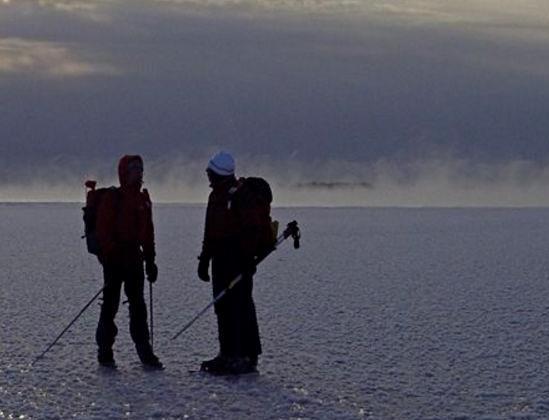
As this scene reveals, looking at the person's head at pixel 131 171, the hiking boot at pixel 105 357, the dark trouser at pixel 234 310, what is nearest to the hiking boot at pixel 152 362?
the hiking boot at pixel 105 357

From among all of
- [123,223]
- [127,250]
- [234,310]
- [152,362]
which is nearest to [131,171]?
[123,223]

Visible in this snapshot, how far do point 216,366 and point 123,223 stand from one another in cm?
112

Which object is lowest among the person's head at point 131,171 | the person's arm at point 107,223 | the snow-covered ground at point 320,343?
the snow-covered ground at point 320,343

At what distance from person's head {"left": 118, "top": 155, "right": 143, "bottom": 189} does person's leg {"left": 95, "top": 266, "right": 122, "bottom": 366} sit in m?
0.59

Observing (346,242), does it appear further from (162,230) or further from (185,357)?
(185,357)

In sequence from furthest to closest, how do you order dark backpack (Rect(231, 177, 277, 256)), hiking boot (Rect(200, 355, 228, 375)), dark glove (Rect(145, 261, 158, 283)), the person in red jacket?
dark glove (Rect(145, 261, 158, 283))
the person in red jacket
dark backpack (Rect(231, 177, 277, 256))
hiking boot (Rect(200, 355, 228, 375))

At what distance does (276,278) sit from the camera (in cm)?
1282

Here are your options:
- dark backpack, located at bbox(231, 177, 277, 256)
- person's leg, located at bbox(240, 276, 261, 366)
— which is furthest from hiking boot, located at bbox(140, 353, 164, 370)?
dark backpack, located at bbox(231, 177, 277, 256)

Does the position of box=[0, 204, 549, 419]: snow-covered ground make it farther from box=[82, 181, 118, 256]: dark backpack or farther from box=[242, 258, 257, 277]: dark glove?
box=[82, 181, 118, 256]: dark backpack

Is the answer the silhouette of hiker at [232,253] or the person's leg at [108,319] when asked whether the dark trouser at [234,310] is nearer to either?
the silhouette of hiker at [232,253]

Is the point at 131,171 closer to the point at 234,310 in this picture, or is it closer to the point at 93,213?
the point at 93,213

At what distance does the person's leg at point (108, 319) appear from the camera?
7273 millimetres

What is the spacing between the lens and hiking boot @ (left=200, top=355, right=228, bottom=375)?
7000 millimetres

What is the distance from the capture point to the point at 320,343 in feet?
26.5
